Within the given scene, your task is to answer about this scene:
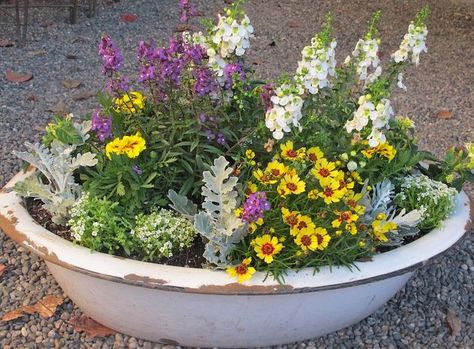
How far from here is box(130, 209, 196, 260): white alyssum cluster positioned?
2240mm

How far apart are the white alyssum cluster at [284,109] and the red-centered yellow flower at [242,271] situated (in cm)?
43

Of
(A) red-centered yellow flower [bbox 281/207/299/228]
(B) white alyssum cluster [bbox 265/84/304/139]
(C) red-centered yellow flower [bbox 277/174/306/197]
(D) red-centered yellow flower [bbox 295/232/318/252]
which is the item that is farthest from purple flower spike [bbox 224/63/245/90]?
(D) red-centered yellow flower [bbox 295/232/318/252]

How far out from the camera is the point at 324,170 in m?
2.27

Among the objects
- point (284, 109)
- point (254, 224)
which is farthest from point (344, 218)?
point (284, 109)

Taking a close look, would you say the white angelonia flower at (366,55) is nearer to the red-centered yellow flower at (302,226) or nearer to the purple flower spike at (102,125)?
the red-centered yellow flower at (302,226)

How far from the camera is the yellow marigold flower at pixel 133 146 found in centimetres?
225

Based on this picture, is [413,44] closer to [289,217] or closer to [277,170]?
[277,170]

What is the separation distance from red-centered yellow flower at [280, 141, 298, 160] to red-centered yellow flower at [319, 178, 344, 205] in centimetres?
15

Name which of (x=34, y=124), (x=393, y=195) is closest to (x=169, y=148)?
(x=393, y=195)

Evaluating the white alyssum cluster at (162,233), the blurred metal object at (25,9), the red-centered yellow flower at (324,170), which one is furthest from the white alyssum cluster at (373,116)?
the blurred metal object at (25,9)

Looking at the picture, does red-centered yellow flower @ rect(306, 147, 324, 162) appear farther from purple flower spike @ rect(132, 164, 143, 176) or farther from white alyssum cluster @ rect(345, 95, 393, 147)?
purple flower spike @ rect(132, 164, 143, 176)

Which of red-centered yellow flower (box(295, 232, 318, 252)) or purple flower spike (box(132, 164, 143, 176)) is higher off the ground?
red-centered yellow flower (box(295, 232, 318, 252))

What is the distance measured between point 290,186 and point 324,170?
0.15 metres

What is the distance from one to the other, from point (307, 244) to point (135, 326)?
2.37 feet
